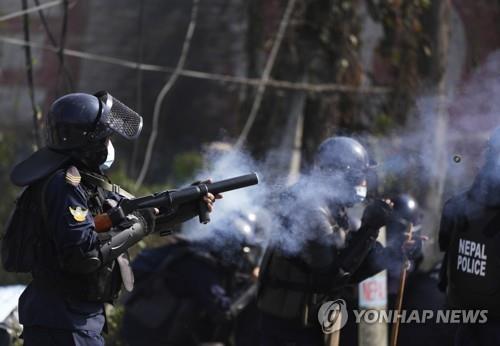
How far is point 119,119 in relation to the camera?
4500mm

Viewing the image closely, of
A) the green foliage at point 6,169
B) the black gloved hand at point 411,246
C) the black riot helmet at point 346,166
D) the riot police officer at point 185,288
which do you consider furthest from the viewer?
the green foliage at point 6,169

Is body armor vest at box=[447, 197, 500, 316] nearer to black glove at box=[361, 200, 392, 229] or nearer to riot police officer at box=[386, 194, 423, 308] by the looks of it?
black glove at box=[361, 200, 392, 229]

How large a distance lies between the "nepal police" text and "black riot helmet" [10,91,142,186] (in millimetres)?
1845

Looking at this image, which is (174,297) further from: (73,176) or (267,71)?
(267,71)

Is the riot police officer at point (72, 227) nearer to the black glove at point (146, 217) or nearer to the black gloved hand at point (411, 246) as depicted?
the black glove at point (146, 217)

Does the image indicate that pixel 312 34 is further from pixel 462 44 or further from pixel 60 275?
pixel 60 275

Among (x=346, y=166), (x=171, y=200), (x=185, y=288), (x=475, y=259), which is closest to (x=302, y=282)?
(x=346, y=166)

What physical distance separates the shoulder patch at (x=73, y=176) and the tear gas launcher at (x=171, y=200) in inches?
7.6

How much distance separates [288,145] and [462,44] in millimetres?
4743

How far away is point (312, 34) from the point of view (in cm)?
940

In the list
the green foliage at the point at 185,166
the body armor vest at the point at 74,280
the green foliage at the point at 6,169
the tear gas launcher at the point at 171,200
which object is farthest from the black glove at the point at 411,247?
the green foliage at the point at 185,166

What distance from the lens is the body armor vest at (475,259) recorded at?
462cm

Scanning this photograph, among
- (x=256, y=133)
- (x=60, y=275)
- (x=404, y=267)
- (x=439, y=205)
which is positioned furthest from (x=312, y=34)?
A: (x=60, y=275)

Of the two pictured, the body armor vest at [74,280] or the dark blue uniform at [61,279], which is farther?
the body armor vest at [74,280]
